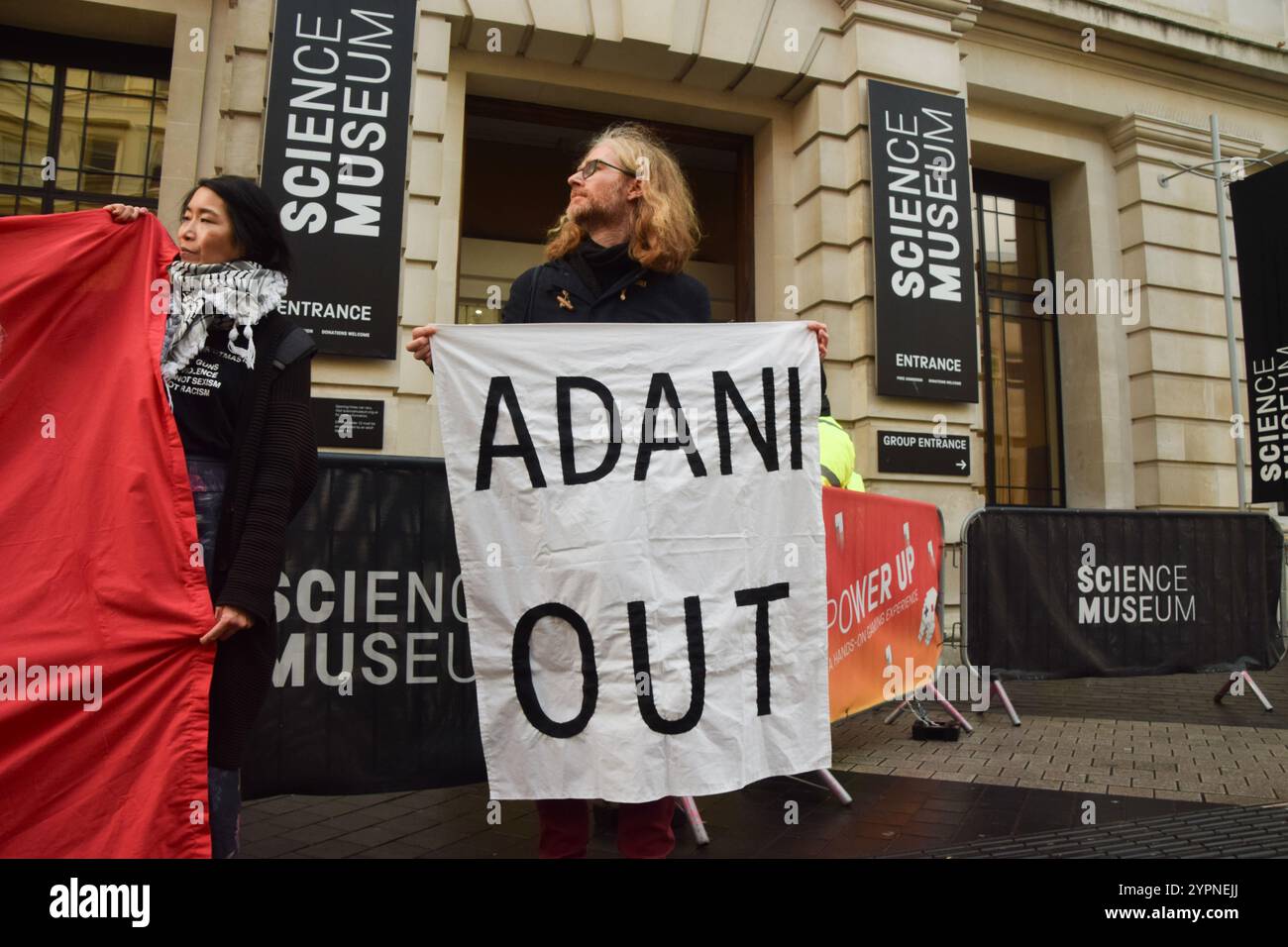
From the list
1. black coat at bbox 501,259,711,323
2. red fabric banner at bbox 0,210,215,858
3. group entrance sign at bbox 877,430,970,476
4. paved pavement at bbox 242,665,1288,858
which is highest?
group entrance sign at bbox 877,430,970,476

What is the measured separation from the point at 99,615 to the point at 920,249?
9132 mm

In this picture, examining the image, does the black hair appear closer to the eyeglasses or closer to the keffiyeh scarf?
the keffiyeh scarf

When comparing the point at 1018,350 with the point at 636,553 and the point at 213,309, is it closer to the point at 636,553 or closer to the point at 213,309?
the point at 636,553

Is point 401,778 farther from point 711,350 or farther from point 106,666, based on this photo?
point 711,350

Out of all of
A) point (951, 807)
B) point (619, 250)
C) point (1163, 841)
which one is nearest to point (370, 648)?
point (619, 250)

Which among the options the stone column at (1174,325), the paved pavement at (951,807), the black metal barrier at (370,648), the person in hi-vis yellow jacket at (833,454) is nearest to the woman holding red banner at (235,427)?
the black metal barrier at (370,648)

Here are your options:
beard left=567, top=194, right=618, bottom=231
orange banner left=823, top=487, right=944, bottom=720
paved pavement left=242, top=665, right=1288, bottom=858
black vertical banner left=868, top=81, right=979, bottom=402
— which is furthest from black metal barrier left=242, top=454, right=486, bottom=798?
black vertical banner left=868, top=81, right=979, bottom=402

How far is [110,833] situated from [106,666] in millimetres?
385

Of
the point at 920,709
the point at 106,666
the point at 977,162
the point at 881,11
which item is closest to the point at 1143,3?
the point at 977,162

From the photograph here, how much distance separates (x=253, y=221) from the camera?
92.9 inches

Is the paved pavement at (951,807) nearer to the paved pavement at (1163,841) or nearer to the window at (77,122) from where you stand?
the paved pavement at (1163,841)

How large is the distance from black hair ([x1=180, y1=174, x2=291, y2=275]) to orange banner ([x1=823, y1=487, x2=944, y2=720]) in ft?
9.14

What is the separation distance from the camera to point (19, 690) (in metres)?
2.03

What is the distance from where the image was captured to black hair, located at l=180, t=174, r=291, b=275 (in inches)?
91.6
